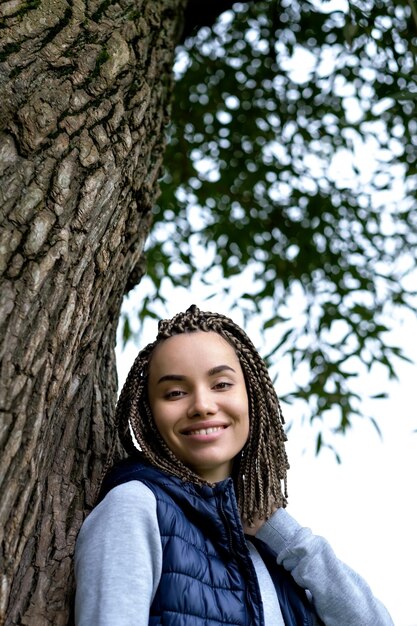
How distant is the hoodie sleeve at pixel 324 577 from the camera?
207 cm

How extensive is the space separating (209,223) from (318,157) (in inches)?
34.3

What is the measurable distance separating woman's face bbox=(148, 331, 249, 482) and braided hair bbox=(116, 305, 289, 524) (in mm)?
42

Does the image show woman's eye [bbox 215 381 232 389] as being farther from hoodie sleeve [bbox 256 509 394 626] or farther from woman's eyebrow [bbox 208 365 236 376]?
hoodie sleeve [bbox 256 509 394 626]

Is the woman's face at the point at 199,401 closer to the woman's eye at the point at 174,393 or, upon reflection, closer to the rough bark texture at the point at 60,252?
the woman's eye at the point at 174,393

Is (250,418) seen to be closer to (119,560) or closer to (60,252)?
(119,560)

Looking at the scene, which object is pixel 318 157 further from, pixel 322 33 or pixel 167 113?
pixel 167 113

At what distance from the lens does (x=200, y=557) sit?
1813 mm

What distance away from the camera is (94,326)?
6.32 ft

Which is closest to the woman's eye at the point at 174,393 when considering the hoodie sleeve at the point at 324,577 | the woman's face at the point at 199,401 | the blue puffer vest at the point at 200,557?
the woman's face at the point at 199,401

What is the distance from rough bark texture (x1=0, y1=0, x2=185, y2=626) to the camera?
1.52 meters

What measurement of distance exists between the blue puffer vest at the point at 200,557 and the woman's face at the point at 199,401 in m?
0.10

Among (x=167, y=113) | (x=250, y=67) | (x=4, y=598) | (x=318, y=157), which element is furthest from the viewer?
(x=318, y=157)

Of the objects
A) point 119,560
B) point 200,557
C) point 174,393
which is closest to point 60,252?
point 174,393

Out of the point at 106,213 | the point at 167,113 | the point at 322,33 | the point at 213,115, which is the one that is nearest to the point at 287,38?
the point at 322,33
